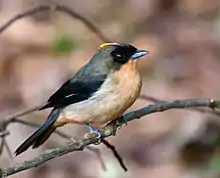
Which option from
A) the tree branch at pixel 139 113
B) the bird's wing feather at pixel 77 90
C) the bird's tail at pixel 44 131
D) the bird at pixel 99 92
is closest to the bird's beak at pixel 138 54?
the bird at pixel 99 92

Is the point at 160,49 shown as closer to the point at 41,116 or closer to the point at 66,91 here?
the point at 41,116

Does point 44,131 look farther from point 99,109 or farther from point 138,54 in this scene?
point 138,54

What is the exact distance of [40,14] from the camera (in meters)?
9.85

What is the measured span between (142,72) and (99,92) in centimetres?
430

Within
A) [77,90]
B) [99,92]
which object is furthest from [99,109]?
[77,90]

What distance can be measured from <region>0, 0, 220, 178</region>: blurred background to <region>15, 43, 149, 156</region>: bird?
7.62 ft

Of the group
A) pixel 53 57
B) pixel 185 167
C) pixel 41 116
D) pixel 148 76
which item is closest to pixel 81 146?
pixel 185 167

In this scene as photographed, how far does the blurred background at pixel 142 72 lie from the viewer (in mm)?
6621

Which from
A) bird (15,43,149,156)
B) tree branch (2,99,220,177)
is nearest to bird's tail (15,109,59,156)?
bird (15,43,149,156)

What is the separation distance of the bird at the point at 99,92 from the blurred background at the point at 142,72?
2.32 m

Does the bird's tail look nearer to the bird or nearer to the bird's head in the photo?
the bird

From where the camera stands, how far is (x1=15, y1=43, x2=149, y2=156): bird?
3926 millimetres

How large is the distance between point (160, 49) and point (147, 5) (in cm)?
131

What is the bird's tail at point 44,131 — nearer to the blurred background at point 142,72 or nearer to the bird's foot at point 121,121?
the bird's foot at point 121,121
